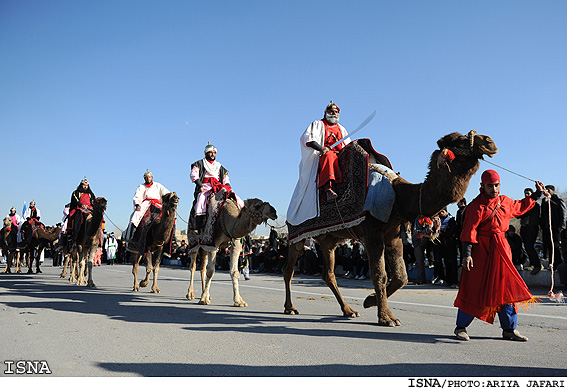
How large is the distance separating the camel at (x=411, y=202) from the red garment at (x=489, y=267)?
0.40m

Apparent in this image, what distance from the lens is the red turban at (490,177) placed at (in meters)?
5.95

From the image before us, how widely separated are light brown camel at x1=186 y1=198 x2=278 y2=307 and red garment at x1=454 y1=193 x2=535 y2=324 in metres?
4.39

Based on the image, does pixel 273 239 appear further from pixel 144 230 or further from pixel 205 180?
pixel 205 180

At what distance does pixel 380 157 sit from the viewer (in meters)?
7.87

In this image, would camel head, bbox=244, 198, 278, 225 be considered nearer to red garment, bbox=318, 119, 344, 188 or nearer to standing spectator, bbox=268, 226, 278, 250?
red garment, bbox=318, 119, 344, 188

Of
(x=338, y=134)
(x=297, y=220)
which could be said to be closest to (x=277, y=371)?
(x=297, y=220)

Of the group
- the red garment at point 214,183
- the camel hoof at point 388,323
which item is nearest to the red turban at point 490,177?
the camel hoof at point 388,323

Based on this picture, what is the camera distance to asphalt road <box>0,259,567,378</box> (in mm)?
4426

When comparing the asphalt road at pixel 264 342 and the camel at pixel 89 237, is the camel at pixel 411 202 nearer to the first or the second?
the asphalt road at pixel 264 342

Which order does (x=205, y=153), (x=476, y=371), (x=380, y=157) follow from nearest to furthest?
(x=476, y=371) → (x=380, y=157) → (x=205, y=153)

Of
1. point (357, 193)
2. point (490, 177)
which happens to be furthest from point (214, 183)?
point (490, 177)

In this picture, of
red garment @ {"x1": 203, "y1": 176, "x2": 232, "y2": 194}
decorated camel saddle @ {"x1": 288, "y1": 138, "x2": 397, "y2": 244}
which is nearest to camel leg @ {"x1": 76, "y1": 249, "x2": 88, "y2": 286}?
red garment @ {"x1": 203, "y1": 176, "x2": 232, "y2": 194}

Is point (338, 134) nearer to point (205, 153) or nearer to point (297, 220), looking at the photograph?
point (297, 220)
